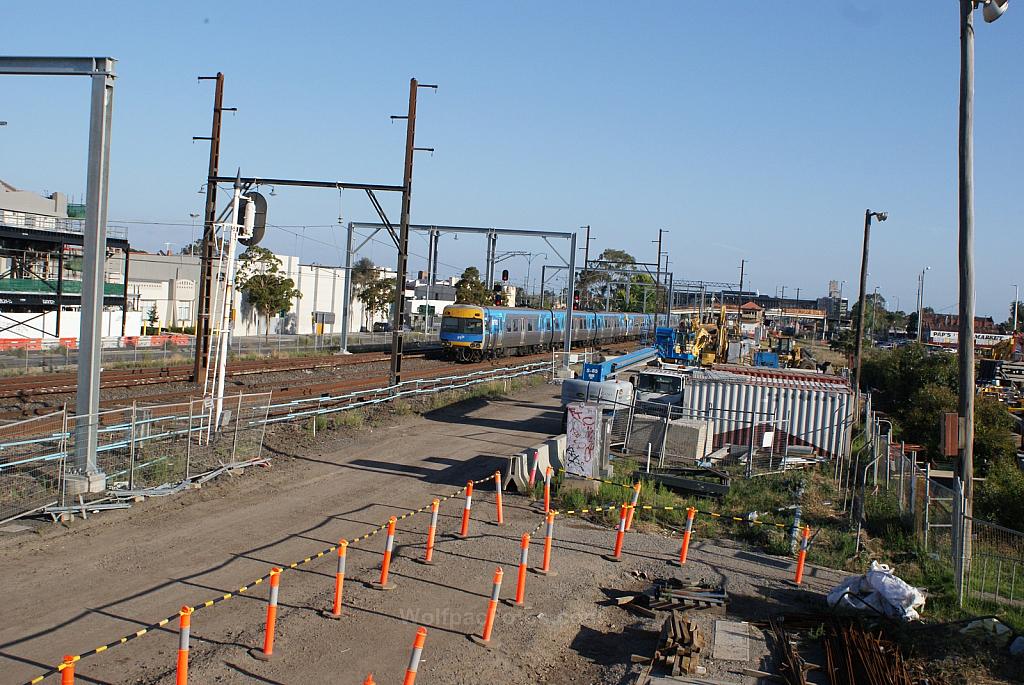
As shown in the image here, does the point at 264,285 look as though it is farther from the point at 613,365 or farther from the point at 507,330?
the point at 613,365

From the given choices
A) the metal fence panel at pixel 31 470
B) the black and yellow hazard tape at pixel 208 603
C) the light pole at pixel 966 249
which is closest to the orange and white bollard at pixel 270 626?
the black and yellow hazard tape at pixel 208 603

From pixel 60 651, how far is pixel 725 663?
6.50 meters

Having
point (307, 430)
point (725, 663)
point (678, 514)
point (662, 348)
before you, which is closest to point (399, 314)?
point (307, 430)

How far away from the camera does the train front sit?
45031 millimetres

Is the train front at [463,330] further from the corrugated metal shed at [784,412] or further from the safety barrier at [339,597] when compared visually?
the safety barrier at [339,597]

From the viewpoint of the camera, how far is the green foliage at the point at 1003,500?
2078 centimetres

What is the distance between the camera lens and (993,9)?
39.2ft

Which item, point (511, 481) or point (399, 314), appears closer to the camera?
point (511, 481)

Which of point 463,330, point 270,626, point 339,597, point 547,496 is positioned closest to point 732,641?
point 339,597

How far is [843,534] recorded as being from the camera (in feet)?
50.3

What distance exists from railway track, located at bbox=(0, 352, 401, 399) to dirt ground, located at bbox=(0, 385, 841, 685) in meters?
9.50

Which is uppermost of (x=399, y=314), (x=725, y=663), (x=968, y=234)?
(x=968, y=234)

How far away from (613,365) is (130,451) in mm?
25871

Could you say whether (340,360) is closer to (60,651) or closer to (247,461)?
(247,461)
